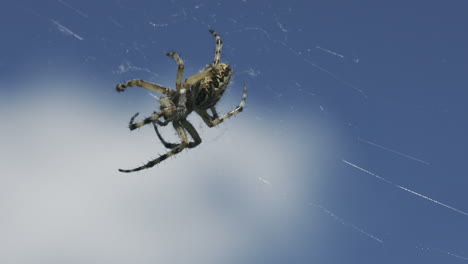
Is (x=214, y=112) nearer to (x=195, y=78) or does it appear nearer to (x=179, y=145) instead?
(x=179, y=145)

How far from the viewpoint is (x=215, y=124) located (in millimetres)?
11117

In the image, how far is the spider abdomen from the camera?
1015cm

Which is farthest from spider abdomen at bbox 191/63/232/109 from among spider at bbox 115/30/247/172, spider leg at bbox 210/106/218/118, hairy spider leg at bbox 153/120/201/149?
hairy spider leg at bbox 153/120/201/149

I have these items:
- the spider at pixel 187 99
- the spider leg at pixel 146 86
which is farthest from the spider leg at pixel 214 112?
the spider leg at pixel 146 86

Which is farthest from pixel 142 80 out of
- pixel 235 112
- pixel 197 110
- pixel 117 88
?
pixel 235 112

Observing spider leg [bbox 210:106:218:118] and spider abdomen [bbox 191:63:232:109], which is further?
spider leg [bbox 210:106:218:118]

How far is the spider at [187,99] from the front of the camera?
10.2m

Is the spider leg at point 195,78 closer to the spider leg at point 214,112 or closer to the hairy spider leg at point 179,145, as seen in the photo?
the spider leg at point 214,112

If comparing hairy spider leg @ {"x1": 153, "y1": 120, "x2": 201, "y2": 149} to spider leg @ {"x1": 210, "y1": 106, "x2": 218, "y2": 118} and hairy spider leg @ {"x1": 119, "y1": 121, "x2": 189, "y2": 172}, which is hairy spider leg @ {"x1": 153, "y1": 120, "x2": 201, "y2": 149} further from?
spider leg @ {"x1": 210, "y1": 106, "x2": 218, "y2": 118}

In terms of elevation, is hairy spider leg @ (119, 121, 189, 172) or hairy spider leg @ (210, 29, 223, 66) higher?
hairy spider leg @ (210, 29, 223, 66)

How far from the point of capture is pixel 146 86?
10.3 metres

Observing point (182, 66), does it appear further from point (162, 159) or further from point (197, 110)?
point (162, 159)

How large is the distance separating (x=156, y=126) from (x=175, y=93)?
578 mm

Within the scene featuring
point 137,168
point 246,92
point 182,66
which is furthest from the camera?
point 246,92
